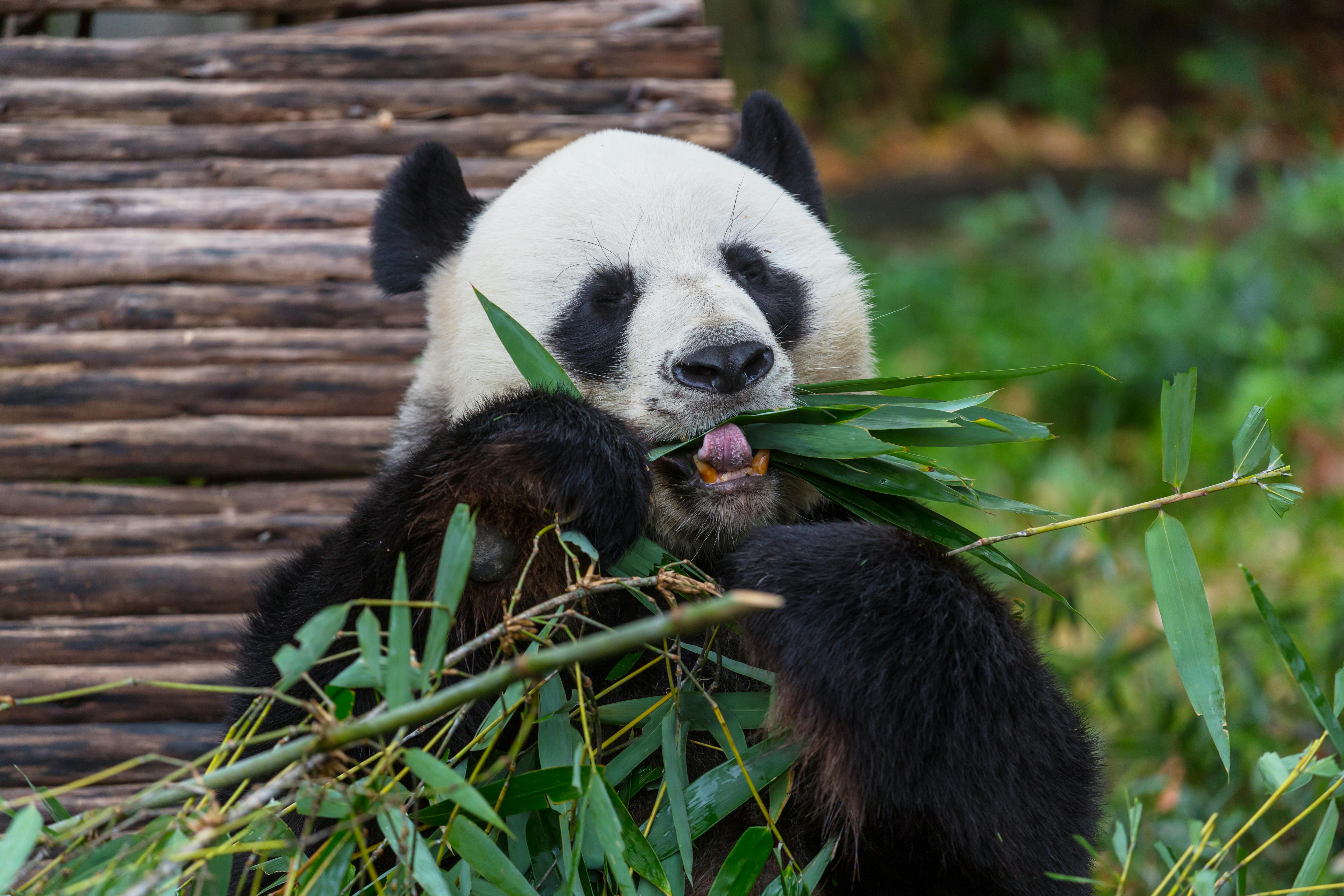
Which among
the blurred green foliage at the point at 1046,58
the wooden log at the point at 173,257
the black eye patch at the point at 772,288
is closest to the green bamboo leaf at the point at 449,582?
the black eye patch at the point at 772,288

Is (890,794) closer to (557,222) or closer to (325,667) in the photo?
(325,667)

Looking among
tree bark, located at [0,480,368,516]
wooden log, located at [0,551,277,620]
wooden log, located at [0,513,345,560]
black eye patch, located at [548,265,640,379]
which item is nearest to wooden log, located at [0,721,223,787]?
wooden log, located at [0,551,277,620]

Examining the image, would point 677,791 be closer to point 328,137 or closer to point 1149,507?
point 1149,507

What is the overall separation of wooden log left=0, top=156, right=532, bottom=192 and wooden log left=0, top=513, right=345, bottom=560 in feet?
3.49

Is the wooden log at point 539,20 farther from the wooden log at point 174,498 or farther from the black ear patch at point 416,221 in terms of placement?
the wooden log at point 174,498

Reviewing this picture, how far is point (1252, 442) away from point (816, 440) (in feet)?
2.30

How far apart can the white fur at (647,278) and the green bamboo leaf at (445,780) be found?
0.82 m

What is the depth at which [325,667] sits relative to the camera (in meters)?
2.05

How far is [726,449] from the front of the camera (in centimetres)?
199

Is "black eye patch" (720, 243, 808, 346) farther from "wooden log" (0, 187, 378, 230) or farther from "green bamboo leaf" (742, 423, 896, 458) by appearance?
"wooden log" (0, 187, 378, 230)

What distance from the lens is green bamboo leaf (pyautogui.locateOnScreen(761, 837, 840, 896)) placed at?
187 centimetres

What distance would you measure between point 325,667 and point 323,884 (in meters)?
0.53

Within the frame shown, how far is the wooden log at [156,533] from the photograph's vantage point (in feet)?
9.63

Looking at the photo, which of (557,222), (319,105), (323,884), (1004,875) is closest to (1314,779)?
(1004,875)
